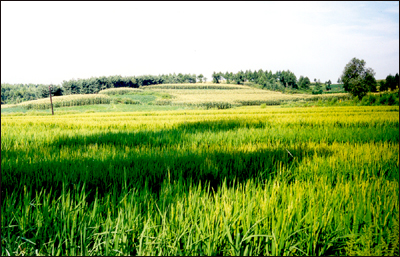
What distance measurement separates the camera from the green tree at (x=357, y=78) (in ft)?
122

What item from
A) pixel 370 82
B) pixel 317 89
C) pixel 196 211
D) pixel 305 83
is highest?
pixel 305 83

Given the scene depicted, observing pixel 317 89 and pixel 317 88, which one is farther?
pixel 317 88

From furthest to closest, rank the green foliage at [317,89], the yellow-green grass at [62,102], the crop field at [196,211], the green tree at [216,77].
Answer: the green tree at [216,77] < the green foliage at [317,89] < the yellow-green grass at [62,102] < the crop field at [196,211]

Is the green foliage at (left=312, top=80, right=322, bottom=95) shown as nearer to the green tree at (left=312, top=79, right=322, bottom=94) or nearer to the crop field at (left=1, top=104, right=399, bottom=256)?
the green tree at (left=312, top=79, right=322, bottom=94)

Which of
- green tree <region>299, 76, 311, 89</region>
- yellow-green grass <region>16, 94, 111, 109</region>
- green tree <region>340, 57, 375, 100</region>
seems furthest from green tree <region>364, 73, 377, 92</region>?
yellow-green grass <region>16, 94, 111, 109</region>

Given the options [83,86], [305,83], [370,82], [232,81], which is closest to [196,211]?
[83,86]

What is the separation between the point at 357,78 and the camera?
38562mm

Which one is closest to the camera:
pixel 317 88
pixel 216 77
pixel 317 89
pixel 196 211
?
pixel 196 211

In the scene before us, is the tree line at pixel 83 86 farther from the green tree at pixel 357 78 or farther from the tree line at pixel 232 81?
the green tree at pixel 357 78

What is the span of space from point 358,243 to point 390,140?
3213 mm

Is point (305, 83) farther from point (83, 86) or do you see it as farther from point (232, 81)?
point (83, 86)

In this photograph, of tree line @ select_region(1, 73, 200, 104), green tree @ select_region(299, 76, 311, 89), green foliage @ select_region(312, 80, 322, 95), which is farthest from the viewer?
green tree @ select_region(299, 76, 311, 89)

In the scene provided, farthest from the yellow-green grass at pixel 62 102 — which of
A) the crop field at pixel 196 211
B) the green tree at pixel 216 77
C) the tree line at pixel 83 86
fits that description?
the green tree at pixel 216 77

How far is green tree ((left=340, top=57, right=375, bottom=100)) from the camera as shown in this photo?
37.1 m
